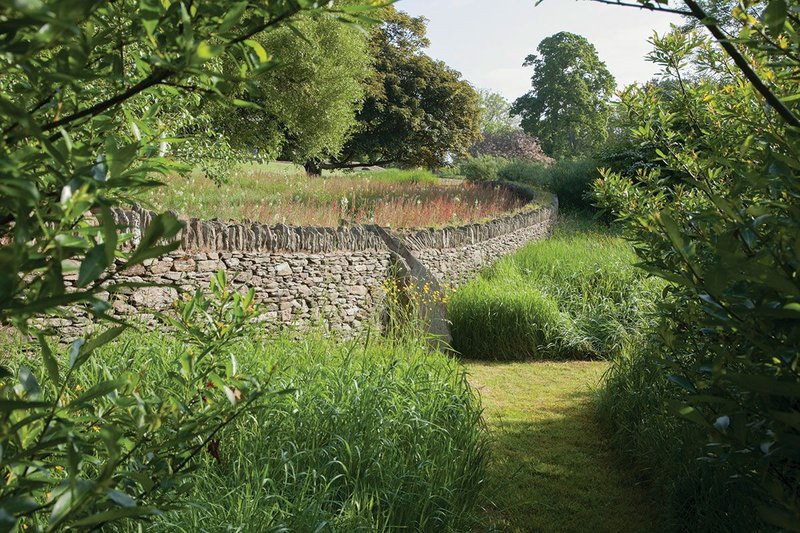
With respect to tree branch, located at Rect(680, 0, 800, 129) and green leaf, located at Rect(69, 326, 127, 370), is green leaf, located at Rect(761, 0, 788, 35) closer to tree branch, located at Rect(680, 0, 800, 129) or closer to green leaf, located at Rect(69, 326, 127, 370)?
tree branch, located at Rect(680, 0, 800, 129)

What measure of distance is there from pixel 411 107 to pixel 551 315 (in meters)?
20.4

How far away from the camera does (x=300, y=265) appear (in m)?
8.07

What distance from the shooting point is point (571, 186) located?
22.8 m

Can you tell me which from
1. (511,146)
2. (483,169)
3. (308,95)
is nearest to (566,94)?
(511,146)

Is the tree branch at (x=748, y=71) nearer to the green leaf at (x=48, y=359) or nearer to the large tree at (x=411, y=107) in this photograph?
the green leaf at (x=48, y=359)

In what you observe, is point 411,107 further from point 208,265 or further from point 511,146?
point 208,265

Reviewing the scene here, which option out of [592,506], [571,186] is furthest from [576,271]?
[571,186]

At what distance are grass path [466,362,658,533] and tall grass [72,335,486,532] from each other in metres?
0.48

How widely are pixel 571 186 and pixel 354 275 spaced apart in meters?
15.8

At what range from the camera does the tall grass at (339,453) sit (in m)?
3.15

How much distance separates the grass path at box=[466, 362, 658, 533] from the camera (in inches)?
172

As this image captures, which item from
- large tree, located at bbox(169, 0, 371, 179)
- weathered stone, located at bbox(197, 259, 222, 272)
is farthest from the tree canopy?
weathered stone, located at bbox(197, 259, 222, 272)

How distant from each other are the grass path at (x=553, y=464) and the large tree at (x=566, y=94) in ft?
115

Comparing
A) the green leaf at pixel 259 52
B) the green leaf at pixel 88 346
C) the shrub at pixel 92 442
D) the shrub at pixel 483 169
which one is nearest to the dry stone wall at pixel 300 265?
the shrub at pixel 92 442
